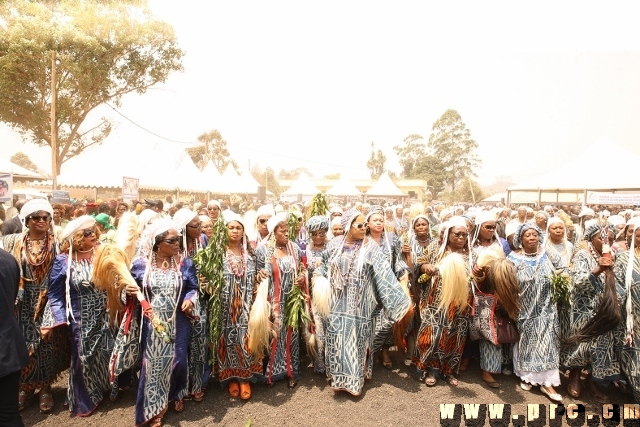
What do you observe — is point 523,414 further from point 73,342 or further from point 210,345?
point 73,342

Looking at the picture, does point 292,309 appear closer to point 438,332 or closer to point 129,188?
point 438,332

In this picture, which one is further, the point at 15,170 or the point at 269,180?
the point at 269,180

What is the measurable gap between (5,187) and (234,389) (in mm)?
6751

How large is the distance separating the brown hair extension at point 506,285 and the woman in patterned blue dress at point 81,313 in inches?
155

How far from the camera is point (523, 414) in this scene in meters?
3.78

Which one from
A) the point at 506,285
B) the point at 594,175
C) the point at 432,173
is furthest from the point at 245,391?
the point at 432,173

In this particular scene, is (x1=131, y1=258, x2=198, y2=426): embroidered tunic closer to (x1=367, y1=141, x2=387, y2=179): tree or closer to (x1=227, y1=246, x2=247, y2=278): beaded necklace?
(x1=227, y1=246, x2=247, y2=278): beaded necklace

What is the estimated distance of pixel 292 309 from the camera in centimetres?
408

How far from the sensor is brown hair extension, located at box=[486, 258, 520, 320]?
13.1 feet

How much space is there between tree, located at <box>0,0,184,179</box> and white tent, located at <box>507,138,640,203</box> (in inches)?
752

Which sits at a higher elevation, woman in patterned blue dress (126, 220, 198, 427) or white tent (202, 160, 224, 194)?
A: white tent (202, 160, 224, 194)

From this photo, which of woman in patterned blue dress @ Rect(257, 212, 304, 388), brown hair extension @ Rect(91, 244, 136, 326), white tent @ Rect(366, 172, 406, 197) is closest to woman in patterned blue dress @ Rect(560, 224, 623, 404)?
woman in patterned blue dress @ Rect(257, 212, 304, 388)

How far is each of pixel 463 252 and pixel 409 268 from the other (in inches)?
25.9

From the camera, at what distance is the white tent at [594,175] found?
17156mm
